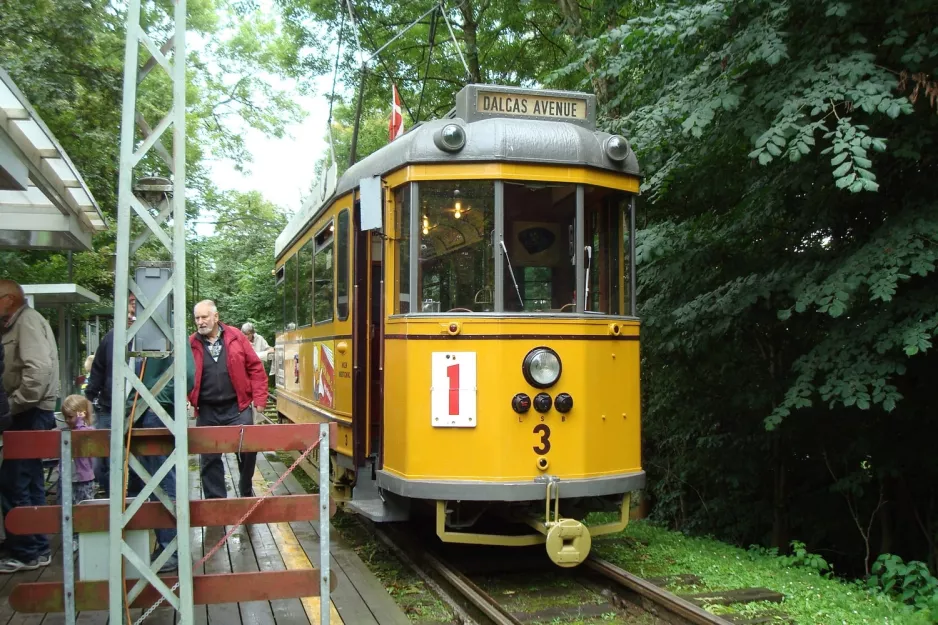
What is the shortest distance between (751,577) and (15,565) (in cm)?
485

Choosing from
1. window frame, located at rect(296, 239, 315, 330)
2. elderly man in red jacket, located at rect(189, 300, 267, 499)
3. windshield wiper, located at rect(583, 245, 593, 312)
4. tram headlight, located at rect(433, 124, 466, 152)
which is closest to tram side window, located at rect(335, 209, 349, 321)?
elderly man in red jacket, located at rect(189, 300, 267, 499)

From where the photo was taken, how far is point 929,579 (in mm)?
5957

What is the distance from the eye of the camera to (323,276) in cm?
812

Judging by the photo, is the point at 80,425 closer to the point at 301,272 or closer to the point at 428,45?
the point at 301,272

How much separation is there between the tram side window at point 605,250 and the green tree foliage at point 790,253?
75 centimetres

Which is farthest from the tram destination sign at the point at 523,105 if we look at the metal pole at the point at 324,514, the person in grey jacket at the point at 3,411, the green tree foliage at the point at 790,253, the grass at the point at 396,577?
the person in grey jacket at the point at 3,411

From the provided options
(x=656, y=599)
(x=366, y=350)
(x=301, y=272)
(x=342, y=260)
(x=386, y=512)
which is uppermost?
(x=301, y=272)

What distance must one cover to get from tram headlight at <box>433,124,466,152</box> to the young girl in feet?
10.7

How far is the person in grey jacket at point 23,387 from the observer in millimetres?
5359

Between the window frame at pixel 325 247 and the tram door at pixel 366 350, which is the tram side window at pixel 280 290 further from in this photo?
the tram door at pixel 366 350

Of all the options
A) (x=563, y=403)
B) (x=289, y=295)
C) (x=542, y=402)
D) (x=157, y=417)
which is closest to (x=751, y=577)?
(x=563, y=403)

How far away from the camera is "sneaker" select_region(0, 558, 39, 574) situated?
5.38m

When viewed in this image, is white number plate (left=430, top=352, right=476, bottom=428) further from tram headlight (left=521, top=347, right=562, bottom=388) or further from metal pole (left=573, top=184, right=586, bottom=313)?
metal pole (left=573, top=184, right=586, bottom=313)

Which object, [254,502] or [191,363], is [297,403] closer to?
[191,363]
